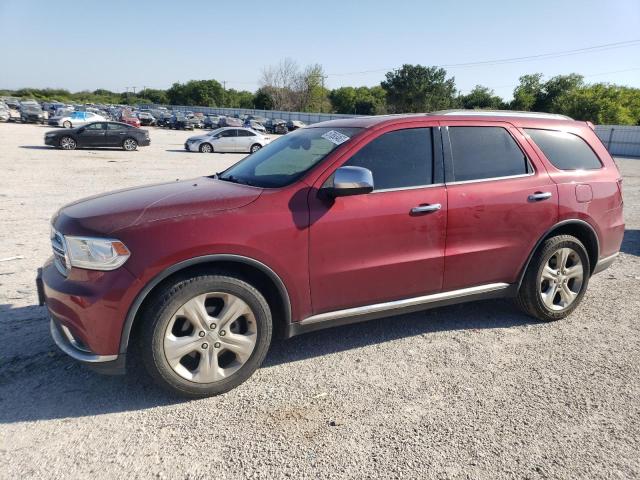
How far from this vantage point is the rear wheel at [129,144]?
23422 millimetres

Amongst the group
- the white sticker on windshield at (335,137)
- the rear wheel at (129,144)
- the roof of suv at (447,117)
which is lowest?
the rear wheel at (129,144)

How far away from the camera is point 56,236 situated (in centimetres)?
303

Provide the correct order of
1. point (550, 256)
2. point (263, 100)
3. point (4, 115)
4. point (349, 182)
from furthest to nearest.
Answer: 1. point (263, 100)
2. point (4, 115)
3. point (550, 256)
4. point (349, 182)

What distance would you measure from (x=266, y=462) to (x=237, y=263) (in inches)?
47.1

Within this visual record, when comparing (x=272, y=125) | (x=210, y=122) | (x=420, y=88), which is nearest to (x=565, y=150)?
(x=272, y=125)

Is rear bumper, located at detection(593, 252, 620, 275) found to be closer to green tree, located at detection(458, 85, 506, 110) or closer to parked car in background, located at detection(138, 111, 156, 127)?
parked car in background, located at detection(138, 111, 156, 127)

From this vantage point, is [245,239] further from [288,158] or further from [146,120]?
[146,120]

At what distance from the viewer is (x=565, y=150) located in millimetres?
4285

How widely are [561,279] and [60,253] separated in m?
4.05

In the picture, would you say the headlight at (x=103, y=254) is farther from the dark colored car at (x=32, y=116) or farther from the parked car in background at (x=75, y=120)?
the dark colored car at (x=32, y=116)

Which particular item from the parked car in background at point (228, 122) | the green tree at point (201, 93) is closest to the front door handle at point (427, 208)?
the parked car in background at point (228, 122)

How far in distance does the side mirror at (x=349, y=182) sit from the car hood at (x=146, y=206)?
1.66ft

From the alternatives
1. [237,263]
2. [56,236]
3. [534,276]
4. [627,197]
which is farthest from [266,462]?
[627,197]

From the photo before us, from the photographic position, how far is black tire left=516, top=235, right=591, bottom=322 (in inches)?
161
